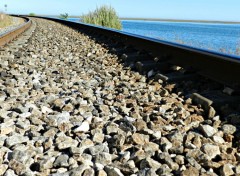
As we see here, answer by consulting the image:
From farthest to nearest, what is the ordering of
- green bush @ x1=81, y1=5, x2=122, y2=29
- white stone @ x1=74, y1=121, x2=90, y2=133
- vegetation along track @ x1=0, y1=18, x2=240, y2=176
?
1. green bush @ x1=81, y1=5, x2=122, y2=29
2. white stone @ x1=74, y1=121, x2=90, y2=133
3. vegetation along track @ x1=0, y1=18, x2=240, y2=176

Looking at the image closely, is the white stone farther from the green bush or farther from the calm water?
the green bush

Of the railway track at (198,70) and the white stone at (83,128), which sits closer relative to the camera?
the white stone at (83,128)

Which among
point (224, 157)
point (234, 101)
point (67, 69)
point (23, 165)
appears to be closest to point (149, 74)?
point (67, 69)

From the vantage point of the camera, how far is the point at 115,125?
315 cm

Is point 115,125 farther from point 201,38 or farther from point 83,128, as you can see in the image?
point 201,38

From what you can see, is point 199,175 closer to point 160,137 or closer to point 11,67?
point 160,137

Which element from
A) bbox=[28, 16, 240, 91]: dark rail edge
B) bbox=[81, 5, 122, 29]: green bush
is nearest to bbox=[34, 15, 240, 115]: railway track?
bbox=[28, 16, 240, 91]: dark rail edge

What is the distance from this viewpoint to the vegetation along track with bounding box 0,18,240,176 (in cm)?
244

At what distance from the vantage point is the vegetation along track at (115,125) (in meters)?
2.44

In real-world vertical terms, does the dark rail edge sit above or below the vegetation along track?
above

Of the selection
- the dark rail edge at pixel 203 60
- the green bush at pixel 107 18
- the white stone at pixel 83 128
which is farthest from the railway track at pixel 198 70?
the green bush at pixel 107 18

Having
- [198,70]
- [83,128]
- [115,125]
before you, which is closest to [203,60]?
[198,70]

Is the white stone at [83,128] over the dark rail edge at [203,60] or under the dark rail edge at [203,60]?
under

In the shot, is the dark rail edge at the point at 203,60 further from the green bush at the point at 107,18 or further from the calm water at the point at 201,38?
the green bush at the point at 107,18
